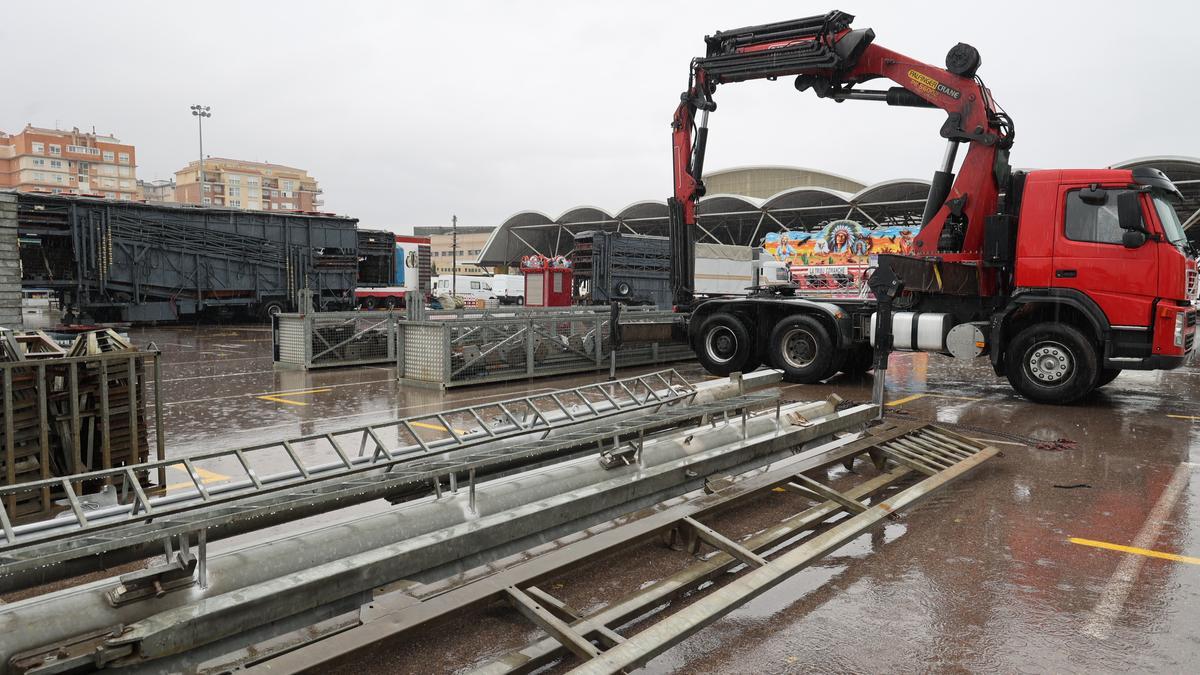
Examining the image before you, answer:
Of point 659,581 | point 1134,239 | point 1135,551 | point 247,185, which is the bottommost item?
point 1135,551

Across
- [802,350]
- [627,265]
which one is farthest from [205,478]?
[627,265]

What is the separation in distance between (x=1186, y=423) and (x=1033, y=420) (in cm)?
175

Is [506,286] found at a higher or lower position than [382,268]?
lower

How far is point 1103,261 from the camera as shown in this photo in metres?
9.32

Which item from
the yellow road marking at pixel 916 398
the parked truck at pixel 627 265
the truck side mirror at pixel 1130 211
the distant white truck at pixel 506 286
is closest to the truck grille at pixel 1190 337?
the truck side mirror at pixel 1130 211

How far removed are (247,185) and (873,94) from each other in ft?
417

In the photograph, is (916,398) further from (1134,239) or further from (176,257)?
(176,257)

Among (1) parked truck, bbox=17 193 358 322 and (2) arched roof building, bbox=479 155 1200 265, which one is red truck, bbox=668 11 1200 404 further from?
(2) arched roof building, bbox=479 155 1200 265

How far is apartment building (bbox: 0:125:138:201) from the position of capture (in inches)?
3888

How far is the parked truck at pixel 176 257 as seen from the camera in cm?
2244

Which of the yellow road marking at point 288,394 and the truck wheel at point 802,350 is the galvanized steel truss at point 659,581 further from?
the yellow road marking at point 288,394

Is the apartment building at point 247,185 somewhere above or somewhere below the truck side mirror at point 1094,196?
above

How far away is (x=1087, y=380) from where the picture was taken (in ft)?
31.3

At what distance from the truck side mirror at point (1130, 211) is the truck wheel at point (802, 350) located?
→ 3.86 metres
